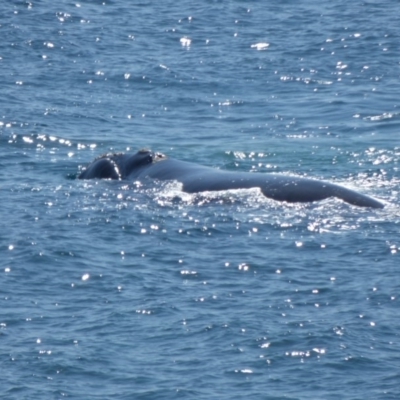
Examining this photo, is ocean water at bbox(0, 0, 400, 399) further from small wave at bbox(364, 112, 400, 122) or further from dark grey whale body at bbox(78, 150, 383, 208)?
dark grey whale body at bbox(78, 150, 383, 208)

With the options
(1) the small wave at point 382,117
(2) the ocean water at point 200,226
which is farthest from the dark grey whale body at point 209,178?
(1) the small wave at point 382,117

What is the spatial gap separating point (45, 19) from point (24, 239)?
70.6ft

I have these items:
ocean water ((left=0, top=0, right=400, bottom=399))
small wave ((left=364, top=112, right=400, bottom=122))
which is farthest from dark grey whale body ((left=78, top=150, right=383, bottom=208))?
small wave ((left=364, top=112, right=400, bottom=122))

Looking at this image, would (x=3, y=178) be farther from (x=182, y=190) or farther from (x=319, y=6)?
(x=319, y=6)

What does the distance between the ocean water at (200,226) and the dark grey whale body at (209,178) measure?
305 mm

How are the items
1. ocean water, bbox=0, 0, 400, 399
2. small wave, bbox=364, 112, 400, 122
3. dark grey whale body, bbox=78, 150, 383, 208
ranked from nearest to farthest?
ocean water, bbox=0, 0, 400, 399, dark grey whale body, bbox=78, 150, 383, 208, small wave, bbox=364, 112, 400, 122

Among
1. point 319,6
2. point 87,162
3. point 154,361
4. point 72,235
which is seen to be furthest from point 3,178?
point 319,6

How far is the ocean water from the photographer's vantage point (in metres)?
14.0

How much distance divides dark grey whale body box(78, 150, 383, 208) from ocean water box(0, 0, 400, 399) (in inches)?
12.0

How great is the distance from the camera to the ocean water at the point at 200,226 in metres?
14.0

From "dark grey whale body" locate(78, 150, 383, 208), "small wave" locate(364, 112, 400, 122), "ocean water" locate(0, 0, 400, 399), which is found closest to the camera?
"ocean water" locate(0, 0, 400, 399)

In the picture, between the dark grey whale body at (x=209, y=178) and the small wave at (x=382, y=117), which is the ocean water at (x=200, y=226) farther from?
the dark grey whale body at (x=209, y=178)

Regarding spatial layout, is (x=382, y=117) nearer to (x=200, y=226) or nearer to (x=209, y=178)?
(x=209, y=178)

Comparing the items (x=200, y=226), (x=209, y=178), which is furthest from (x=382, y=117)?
(x=200, y=226)
